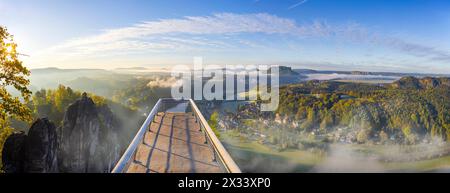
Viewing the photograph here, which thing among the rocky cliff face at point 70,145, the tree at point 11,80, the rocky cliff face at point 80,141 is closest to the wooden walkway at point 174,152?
the tree at point 11,80

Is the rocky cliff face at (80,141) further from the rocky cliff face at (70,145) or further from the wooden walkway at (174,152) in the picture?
the wooden walkway at (174,152)

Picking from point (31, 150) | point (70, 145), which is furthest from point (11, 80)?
point (70, 145)

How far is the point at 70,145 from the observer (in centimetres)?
4703

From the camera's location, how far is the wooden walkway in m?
9.70

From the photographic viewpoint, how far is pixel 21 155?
21.7 m

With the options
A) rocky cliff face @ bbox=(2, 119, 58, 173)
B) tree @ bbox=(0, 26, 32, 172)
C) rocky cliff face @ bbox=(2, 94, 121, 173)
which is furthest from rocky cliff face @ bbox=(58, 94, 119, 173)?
tree @ bbox=(0, 26, 32, 172)

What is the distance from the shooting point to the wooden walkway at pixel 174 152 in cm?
970

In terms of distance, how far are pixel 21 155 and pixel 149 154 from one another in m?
15.3

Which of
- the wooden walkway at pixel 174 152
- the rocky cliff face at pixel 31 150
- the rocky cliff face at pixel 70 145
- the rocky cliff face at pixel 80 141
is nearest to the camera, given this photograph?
the wooden walkway at pixel 174 152

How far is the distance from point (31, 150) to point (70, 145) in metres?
26.7

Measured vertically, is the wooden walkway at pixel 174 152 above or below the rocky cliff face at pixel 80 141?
above
